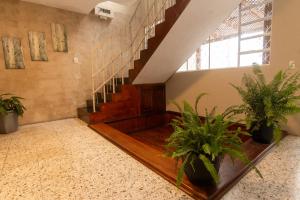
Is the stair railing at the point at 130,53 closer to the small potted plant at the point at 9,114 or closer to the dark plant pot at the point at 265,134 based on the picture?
the small potted plant at the point at 9,114

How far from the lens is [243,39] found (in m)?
2.97

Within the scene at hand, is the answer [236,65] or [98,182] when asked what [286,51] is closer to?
[236,65]

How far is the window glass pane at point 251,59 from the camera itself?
2812mm

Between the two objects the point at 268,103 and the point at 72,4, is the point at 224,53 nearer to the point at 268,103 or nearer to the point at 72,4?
the point at 268,103

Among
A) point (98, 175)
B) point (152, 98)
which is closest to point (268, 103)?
point (98, 175)

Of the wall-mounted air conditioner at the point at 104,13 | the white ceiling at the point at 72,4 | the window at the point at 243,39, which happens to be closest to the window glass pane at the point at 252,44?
the window at the point at 243,39

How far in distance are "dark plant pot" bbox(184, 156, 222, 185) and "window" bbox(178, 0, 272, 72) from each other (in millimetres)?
2252

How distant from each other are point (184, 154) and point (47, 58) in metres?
3.39

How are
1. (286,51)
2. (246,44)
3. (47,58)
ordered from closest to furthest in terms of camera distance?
(286,51) → (246,44) → (47,58)

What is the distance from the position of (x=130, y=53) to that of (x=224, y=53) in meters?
2.27

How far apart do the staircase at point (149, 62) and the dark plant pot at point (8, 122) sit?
111 cm

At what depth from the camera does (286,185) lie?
1.35 meters

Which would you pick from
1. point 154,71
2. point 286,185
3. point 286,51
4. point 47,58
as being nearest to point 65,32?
point 47,58

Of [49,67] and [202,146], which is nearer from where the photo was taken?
[202,146]
